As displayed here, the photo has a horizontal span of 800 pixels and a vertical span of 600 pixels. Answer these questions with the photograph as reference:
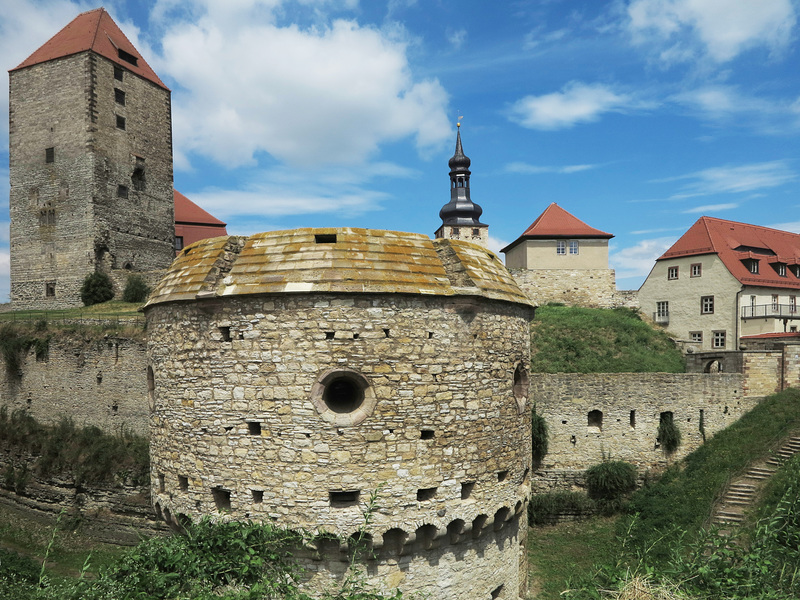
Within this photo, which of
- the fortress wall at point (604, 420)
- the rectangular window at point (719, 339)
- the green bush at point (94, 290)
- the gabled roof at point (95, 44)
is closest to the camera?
the fortress wall at point (604, 420)

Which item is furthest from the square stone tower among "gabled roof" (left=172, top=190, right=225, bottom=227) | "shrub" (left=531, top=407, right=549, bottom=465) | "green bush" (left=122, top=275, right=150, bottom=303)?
"shrub" (left=531, top=407, right=549, bottom=465)

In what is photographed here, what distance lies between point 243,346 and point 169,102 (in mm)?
38887

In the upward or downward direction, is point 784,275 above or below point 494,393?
above

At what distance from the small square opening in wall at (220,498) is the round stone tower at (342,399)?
32mm

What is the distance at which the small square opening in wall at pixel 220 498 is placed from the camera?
1002cm

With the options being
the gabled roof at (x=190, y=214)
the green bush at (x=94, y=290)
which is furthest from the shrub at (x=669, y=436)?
the gabled roof at (x=190, y=214)

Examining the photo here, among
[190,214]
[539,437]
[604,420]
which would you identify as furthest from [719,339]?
[190,214]

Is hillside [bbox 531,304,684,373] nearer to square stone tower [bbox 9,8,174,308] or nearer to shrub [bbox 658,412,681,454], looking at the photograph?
shrub [bbox 658,412,681,454]

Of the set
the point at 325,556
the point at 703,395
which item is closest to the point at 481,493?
the point at 325,556

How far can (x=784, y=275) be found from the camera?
3603cm

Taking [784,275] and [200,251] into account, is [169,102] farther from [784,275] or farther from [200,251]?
[784,275]

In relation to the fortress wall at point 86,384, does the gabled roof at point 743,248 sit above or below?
above

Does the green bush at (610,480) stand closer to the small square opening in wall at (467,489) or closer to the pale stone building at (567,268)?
the small square opening in wall at (467,489)

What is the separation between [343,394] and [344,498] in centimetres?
199
